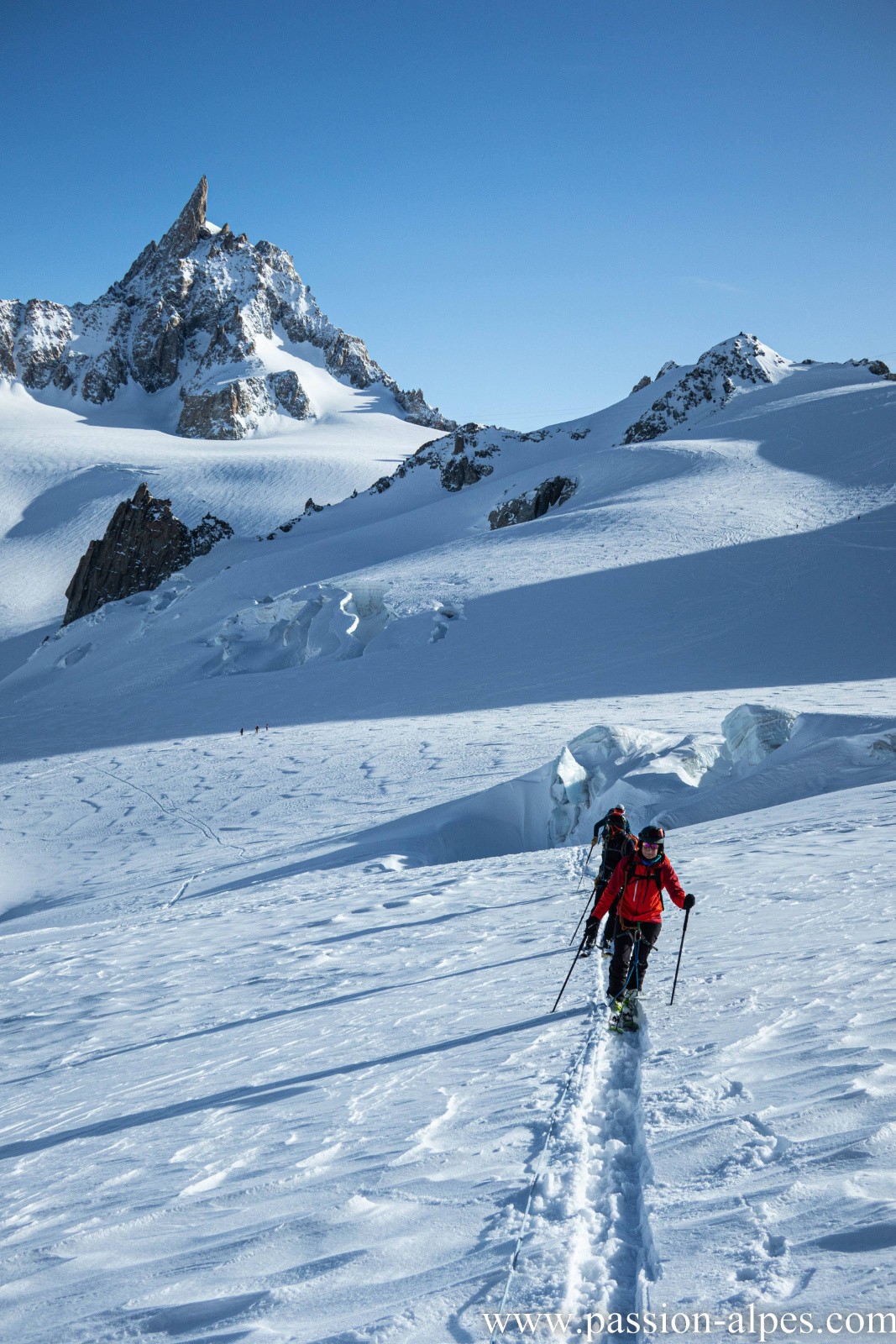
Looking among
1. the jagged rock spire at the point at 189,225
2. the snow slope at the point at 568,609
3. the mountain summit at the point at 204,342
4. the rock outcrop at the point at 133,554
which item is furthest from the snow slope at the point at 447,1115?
the jagged rock spire at the point at 189,225

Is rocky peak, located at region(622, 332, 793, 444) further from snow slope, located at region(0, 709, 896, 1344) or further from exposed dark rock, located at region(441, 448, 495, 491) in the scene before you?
snow slope, located at region(0, 709, 896, 1344)

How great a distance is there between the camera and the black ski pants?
19.6 ft

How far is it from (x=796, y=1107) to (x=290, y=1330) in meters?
2.38

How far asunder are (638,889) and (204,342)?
501 ft

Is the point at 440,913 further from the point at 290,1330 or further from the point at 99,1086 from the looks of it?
the point at 290,1330

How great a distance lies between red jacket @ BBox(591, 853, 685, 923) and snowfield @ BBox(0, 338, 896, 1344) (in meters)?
0.61

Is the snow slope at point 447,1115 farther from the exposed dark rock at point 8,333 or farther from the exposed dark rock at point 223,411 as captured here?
the exposed dark rock at point 8,333

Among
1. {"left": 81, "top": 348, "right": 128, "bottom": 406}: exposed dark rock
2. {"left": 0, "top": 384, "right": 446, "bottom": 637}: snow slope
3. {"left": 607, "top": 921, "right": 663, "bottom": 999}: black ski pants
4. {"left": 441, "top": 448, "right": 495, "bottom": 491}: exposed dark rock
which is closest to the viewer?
{"left": 607, "top": 921, "right": 663, "bottom": 999}: black ski pants

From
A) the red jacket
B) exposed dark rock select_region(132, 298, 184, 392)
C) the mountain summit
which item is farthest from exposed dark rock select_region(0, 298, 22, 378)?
the red jacket

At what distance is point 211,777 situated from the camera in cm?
2011

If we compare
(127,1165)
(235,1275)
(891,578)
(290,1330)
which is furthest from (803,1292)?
(891,578)

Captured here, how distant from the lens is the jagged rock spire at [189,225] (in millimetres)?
154250

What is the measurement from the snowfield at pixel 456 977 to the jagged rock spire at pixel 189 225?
147549 millimetres

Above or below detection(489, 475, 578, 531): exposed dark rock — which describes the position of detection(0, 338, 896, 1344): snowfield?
→ below
